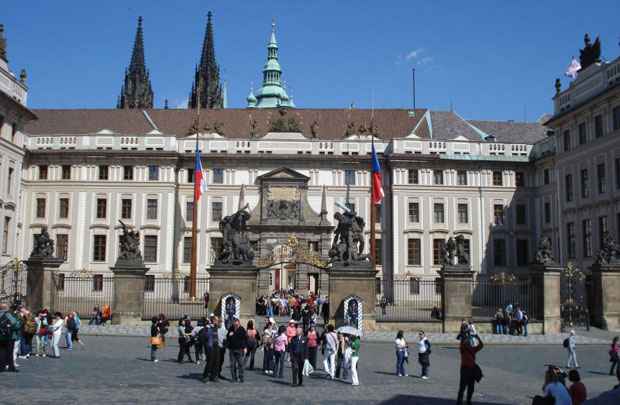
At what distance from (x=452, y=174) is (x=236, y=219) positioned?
28.2m

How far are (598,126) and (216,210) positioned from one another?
2847 cm

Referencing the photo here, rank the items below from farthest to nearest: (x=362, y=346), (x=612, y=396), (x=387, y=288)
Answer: (x=387, y=288)
(x=362, y=346)
(x=612, y=396)

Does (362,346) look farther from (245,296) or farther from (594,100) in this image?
(594,100)

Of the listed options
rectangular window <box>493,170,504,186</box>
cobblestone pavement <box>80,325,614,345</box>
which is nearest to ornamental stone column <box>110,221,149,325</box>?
cobblestone pavement <box>80,325,614,345</box>

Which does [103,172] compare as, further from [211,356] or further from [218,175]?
[211,356]

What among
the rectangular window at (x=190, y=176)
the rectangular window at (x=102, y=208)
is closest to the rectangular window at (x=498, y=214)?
the rectangular window at (x=190, y=176)

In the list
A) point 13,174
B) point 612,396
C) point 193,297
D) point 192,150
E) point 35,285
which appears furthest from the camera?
point 192,150

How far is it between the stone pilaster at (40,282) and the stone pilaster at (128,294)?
252cm

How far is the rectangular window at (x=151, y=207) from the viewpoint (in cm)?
5041

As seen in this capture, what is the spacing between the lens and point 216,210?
51.2m

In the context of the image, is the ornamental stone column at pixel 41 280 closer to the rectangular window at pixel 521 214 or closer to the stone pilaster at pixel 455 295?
the stone pilaster at pixel 455 295

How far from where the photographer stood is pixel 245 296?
85.8 feet

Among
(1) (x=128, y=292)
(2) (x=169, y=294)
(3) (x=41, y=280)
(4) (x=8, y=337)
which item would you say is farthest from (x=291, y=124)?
(4) (x=8, y=337)

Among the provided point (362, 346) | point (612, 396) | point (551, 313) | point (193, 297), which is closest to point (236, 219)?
point (362, 346)
